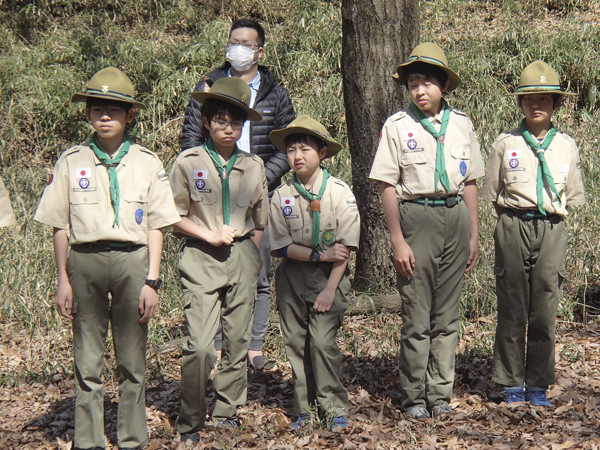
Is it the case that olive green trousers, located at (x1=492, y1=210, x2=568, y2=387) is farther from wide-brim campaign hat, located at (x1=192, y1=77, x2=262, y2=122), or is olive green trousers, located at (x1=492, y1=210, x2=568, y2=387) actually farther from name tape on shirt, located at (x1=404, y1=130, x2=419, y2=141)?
wide-brim campaign hat, located at (x1=192, y1=77, x2=262, y2=122)

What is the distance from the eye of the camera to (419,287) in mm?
4074

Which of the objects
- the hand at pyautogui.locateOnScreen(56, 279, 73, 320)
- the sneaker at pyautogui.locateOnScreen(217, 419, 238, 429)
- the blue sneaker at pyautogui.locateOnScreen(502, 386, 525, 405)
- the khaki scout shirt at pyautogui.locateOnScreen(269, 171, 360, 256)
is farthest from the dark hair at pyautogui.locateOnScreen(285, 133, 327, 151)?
the blue sneaker at pyautogui.locateOnScreen(502, 386, 525, 405)

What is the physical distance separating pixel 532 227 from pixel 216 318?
2.12m

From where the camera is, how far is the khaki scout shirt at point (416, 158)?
13.1ft

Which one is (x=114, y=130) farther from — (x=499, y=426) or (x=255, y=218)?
(x=499, y=426)

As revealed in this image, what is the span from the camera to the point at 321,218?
3.89 metres

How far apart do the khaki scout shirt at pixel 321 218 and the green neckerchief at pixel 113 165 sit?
952 mm

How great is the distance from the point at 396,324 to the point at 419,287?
5.50 feet

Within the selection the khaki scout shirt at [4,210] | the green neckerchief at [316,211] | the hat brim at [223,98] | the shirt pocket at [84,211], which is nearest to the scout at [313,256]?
the green neckerchief at [316,211]

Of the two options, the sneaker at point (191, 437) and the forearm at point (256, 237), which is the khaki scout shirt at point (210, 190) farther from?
the sneaker at point (191, 437)

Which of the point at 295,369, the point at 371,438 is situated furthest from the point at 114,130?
the point at 371,438

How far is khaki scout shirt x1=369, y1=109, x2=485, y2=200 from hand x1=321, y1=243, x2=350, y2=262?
0.49 metres

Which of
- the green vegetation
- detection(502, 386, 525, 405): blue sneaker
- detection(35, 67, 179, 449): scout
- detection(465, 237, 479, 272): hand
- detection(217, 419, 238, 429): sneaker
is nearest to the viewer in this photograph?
detection(35, 67, 179, 449): scout

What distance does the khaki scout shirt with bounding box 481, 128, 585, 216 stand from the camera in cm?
416
